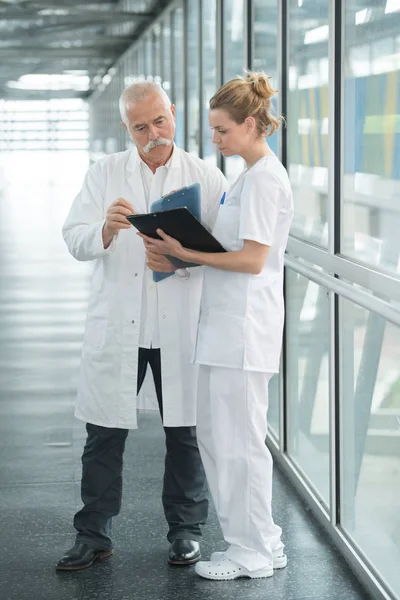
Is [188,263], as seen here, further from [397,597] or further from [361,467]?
[397,597]

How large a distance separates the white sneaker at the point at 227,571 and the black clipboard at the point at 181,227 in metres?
1.12

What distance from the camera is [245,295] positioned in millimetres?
3225

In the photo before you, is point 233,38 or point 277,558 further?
point 233,38

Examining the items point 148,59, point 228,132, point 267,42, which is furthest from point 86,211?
point 148,59

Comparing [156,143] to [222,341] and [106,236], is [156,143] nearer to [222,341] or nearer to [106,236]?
[106,236]

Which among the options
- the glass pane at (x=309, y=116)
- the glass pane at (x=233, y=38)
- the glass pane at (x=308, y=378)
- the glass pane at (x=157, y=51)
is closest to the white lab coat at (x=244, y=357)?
the glass pane at (x=308, y=378)

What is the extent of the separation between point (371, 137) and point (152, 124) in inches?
29.1

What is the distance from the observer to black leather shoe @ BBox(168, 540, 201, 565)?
142 inches

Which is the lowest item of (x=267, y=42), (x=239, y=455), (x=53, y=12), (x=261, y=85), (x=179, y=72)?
(x=239, y=455)

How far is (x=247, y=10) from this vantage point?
5668 millimetres

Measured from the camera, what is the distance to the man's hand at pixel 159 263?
3350 mm

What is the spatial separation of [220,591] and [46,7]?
12.6 metres

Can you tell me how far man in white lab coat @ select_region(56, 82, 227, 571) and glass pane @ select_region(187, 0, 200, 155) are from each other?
5.36m

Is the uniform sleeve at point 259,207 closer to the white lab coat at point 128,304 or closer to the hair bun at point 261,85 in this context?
the hair bun at point 261,85
